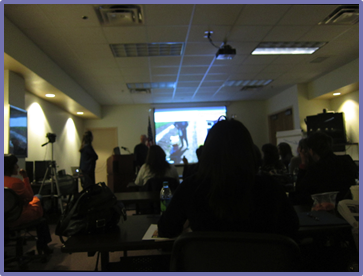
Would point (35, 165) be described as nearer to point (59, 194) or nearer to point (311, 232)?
point (59, 194)

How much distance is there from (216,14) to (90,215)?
3.00m

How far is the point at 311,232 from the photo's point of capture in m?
1.32

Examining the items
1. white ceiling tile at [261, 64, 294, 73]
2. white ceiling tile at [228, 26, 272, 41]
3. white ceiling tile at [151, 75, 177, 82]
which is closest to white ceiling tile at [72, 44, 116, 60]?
white ceiling tile at [151, 75, 177, 82]

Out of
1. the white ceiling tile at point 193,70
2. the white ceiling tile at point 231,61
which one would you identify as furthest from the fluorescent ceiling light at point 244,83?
the white ceiling tile at point 231,61

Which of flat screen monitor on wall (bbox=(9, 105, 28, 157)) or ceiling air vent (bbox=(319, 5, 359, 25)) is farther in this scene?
flat screen monitor on wall (bbox=(9, 105, 28, 157))

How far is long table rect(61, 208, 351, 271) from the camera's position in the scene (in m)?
1.25

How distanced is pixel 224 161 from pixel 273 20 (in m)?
3.27

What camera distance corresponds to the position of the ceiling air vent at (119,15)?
3107 mm

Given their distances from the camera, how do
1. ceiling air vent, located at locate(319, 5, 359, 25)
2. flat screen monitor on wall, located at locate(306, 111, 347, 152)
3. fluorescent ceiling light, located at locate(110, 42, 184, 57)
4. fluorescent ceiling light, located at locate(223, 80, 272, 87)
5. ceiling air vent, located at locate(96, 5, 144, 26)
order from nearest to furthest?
ceiling air vent, located at locate(96, 5, 144, 26)
ceiling air vent, located at locate(319, 5, 359, 25)
fluorescent ceiling light, located at locate(110, 42, 184, 57)
flat screen monitor on wall, located at locate(306, 111, 347, 152)
fluorescent ceiling light, located at locate(223, 80, 272, 87)

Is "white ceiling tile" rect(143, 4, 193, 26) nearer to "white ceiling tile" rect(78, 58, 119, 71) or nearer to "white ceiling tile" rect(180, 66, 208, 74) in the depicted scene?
"white ceiling tile" rect(78, 58, 119, 71)

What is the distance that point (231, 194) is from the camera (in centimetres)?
100

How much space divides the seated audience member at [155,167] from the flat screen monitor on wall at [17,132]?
2.11 meters

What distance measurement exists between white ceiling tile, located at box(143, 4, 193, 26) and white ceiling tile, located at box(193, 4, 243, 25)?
5.0 inches

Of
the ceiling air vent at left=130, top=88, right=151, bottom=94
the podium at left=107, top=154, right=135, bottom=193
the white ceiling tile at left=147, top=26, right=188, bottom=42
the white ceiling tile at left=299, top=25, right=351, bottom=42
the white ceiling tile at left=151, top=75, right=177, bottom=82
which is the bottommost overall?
the podium at left=107, top=154, right=135, bottom=193
